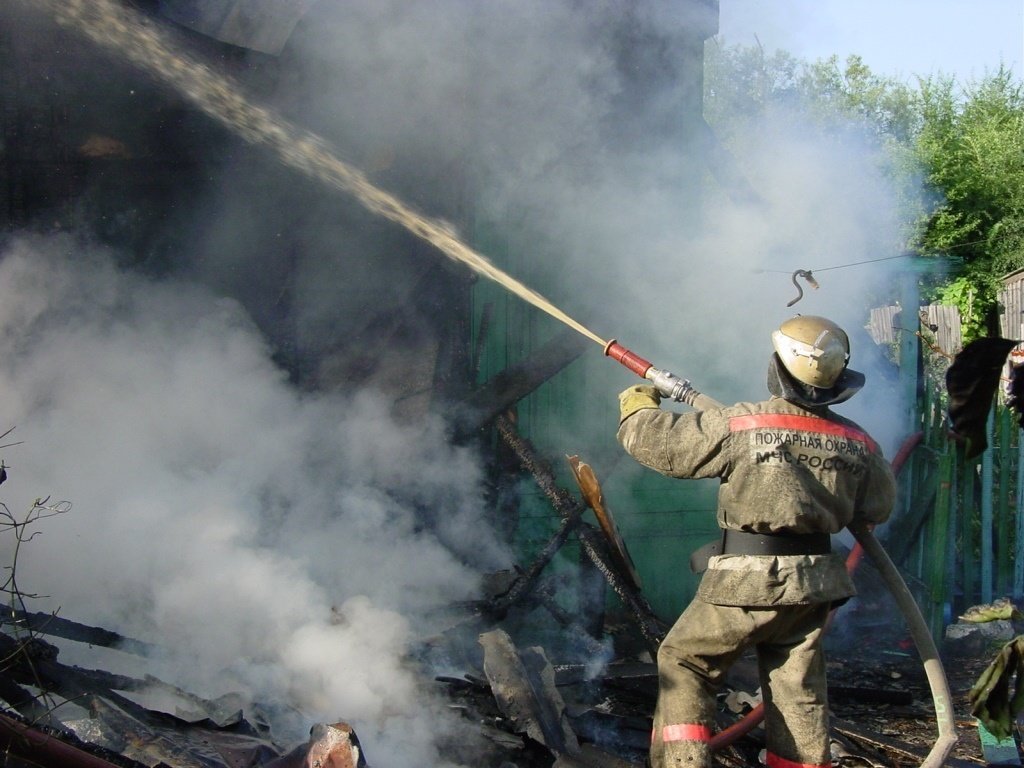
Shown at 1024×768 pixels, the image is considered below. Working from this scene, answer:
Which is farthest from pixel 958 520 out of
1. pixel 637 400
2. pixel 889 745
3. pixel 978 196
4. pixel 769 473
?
pixel 978 196

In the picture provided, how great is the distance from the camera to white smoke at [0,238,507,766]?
443 centimetres

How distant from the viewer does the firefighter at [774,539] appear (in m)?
3.73

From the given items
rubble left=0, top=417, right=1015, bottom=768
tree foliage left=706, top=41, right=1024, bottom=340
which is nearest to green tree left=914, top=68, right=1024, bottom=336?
tree foliage left=706, top=41, right=1024, bottom=340

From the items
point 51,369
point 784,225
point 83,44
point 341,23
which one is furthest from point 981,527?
point 83,44

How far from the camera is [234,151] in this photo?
5871 mm

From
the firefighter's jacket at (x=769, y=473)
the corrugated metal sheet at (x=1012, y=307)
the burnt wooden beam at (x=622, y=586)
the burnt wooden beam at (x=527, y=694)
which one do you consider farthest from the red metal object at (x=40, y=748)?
the corrugated metal sheet at (x=1012, y=307)

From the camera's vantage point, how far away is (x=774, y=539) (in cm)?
379

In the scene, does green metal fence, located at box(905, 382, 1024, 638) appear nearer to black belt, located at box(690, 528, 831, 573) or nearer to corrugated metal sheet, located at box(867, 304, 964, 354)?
corrugated metal sheet, located at box(867, 304, 964, 354)

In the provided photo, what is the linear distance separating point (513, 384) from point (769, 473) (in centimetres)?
266

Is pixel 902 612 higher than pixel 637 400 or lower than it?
lower

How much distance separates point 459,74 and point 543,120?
69cm

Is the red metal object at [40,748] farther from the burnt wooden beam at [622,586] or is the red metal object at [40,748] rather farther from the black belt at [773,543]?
the burnt wooden beam at [622,586]

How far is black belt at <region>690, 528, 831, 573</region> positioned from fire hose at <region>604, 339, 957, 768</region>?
349mm

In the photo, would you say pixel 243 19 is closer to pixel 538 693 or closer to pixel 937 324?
pixel 538 693
